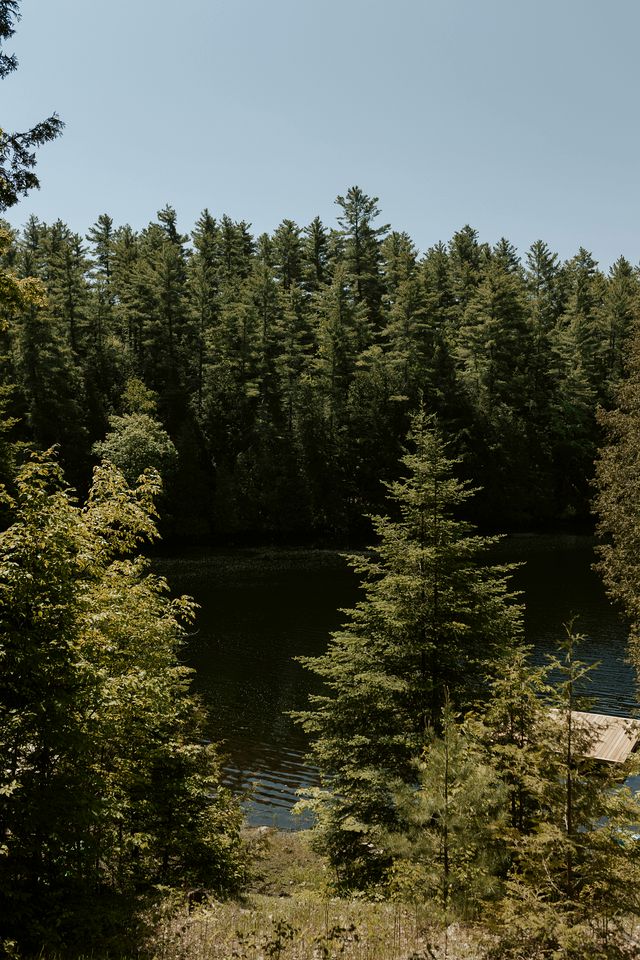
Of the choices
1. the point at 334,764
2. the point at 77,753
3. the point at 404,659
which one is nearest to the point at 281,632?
the point at 334,764

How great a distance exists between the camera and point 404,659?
468 inches

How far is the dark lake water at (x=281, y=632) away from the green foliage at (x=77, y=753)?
3499 millimetres

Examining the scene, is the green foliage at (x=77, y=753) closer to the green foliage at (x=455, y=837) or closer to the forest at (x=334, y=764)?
the forest at (x=334, y=764)

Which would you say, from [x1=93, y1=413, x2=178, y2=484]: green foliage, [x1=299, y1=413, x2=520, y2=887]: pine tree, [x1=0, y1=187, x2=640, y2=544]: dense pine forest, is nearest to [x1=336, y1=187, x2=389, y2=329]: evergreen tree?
[x1=0, y1=187, x2=640, y2=544]: dense pine forest

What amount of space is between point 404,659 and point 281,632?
1959 centimetres

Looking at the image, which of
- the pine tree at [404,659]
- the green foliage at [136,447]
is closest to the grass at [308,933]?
the pine tree at [404,659]

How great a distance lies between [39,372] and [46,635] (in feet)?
151

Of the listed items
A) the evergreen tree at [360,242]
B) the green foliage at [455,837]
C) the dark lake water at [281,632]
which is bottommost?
the dark lake water at [281,632]

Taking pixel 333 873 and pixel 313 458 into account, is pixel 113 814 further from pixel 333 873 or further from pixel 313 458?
pixel 313 458

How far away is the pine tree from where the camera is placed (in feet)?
35.9

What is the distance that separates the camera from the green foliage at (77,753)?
655 cm

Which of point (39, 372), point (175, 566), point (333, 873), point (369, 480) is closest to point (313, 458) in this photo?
point (369, 480)

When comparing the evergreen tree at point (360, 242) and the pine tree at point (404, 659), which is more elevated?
the evergreen tree at point (360, 242)

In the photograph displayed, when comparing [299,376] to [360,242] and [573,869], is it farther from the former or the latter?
[573,869]
